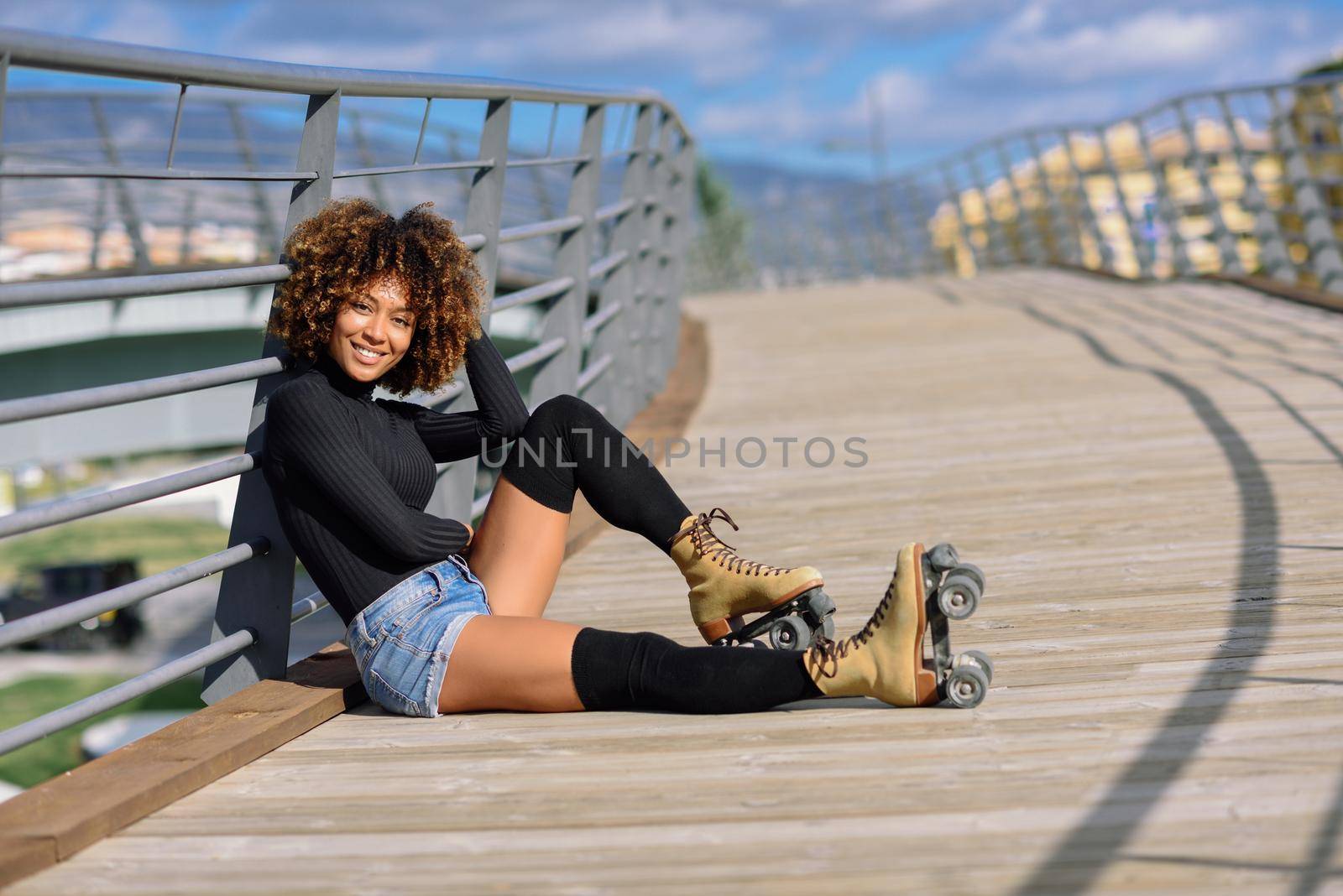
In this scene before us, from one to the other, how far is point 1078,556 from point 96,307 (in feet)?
38.7

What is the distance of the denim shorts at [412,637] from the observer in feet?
8.80

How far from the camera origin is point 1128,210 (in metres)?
12.1

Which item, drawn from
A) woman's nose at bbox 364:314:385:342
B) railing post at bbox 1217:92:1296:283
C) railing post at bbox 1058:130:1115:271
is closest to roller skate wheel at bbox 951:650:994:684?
woman's nose at bbox 364:314:385:342

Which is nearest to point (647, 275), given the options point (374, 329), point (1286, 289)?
point (374, 329)

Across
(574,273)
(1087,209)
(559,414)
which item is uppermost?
(1087,209)

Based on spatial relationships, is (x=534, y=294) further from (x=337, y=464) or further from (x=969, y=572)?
(x=969, y=572)

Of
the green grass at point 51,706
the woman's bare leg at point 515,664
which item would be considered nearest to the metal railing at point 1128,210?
the woman's bare leg at point 515,664

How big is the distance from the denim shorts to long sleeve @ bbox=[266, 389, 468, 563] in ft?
0.36

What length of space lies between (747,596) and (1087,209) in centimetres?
1175

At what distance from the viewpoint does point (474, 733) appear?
2631 mm

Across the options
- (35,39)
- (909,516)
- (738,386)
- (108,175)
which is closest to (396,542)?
(108,175)

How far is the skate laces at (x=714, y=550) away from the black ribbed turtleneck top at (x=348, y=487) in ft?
1.56

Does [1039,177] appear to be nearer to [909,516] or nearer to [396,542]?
[909,516]

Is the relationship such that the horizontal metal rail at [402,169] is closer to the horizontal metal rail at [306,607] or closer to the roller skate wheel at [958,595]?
the horizontal metal rail at [306,607]
